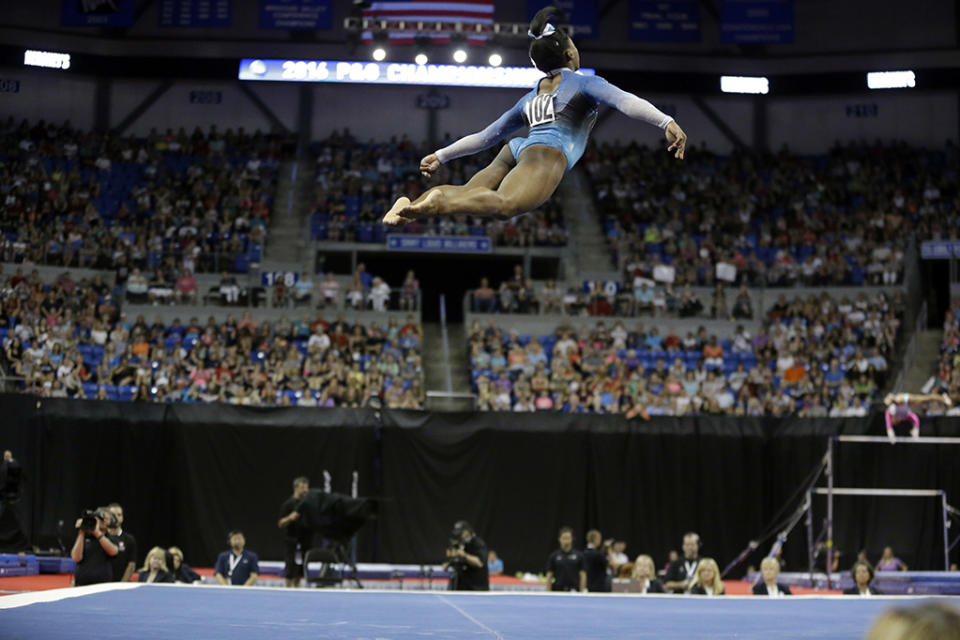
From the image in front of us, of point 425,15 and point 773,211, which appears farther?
point 773,211

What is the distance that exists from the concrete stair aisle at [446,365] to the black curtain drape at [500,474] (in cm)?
216

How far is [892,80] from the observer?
27.7 meters

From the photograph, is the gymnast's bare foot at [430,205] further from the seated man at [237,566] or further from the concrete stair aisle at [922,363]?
the concrete stair aisle at [922,363]

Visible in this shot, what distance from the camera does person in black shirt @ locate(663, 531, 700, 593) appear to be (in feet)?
38.7

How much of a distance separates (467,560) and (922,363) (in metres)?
12.2

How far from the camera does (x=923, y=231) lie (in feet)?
77.3

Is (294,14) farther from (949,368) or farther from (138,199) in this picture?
(949,368)

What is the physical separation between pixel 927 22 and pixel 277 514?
2097 cm

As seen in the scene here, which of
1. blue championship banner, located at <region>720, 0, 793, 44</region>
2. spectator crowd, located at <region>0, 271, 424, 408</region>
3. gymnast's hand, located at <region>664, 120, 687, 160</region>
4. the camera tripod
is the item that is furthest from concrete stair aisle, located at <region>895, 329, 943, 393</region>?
gymnast's hand, located at <region>664, 120, 687, 160</region>

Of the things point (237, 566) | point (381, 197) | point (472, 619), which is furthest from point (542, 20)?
point (381, 197)

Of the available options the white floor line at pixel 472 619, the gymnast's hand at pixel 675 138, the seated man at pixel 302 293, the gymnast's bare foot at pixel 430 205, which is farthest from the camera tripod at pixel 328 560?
the seated man at pixel 302 293

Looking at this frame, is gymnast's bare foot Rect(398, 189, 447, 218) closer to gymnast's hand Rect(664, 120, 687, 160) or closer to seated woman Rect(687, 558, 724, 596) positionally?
gymnast's hand Rect(664, 120, 687, 160)

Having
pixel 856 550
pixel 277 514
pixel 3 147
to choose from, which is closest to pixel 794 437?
pixel 856 550

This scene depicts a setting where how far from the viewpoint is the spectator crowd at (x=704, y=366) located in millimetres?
18234
